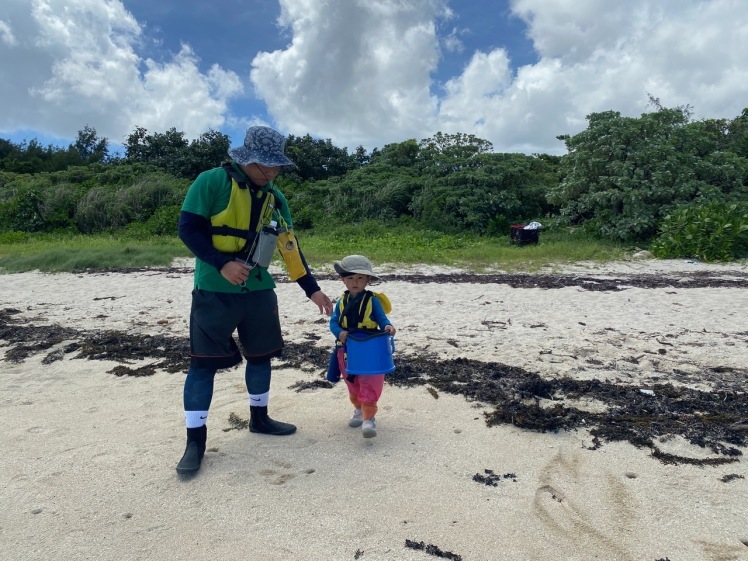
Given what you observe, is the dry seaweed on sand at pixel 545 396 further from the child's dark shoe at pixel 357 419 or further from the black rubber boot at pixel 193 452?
the black rubber boot at pixel 193 452

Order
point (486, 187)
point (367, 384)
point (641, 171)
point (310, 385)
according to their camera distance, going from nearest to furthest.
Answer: point (367, 384) → point (310, 385) → point (641, 171) → point (486, 187)

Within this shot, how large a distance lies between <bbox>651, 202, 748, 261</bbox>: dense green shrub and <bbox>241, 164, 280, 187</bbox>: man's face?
14445 mm

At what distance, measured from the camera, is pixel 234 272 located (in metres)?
2.98

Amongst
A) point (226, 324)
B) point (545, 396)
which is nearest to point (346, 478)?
Answer: point (226, 324)

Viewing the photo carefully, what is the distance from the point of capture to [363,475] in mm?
3131

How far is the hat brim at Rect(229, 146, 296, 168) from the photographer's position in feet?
10.2

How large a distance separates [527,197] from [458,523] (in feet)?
66.2

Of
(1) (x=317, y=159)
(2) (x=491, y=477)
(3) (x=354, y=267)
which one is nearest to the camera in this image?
(2) (x=491, y=477)

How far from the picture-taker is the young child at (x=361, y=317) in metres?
3.44

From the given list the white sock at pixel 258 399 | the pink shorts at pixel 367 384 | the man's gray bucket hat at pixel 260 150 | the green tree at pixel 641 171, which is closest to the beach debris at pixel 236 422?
the white sock at pixel 258 399

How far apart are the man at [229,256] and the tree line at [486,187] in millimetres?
14425

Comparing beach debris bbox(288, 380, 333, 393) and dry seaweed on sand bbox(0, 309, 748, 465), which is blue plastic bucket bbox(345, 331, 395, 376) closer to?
dry seaweed on sand bbox(0, 309, 748, 465)

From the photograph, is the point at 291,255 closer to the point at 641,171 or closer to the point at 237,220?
the point at 237,220

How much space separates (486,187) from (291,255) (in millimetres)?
17992
